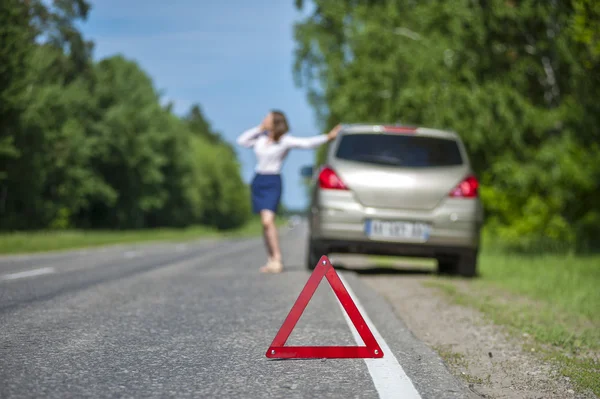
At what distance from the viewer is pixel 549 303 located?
795cm

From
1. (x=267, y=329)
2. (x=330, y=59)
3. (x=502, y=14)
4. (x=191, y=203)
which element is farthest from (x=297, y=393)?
(x=191, y=203)

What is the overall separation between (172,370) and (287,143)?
6.00 m

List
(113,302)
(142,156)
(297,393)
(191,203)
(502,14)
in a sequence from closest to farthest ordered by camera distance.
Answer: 1. (297,393)
2. (113,302)
3. (502,14)
4. (142,156)
5. (191,203)

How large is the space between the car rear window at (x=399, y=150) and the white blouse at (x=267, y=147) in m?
0.69

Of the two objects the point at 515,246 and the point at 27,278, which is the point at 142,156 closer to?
the point at 515,246

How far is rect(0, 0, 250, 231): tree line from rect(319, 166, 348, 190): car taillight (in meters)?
18.5

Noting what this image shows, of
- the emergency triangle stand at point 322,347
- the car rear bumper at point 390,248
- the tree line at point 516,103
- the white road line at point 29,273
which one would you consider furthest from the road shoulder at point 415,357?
the tree line at point 516,103

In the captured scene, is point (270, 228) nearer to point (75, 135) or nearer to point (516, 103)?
point (516, 103)

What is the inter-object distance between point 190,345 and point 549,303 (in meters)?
4.52

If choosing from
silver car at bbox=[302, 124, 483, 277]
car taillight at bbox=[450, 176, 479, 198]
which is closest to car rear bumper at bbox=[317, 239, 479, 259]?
silver car at bbox=[302, 124, 483, 277]

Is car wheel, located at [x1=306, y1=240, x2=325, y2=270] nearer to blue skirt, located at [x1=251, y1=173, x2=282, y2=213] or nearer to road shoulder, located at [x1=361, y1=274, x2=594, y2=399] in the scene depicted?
blue skirt, located at [x1=251, y1=173, x2=282, y2=213]

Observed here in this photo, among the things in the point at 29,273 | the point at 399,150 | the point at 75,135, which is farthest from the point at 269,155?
the point at 75,135

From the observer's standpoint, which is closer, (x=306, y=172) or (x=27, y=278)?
(x=27, y=278)

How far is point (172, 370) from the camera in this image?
414 centimetres
